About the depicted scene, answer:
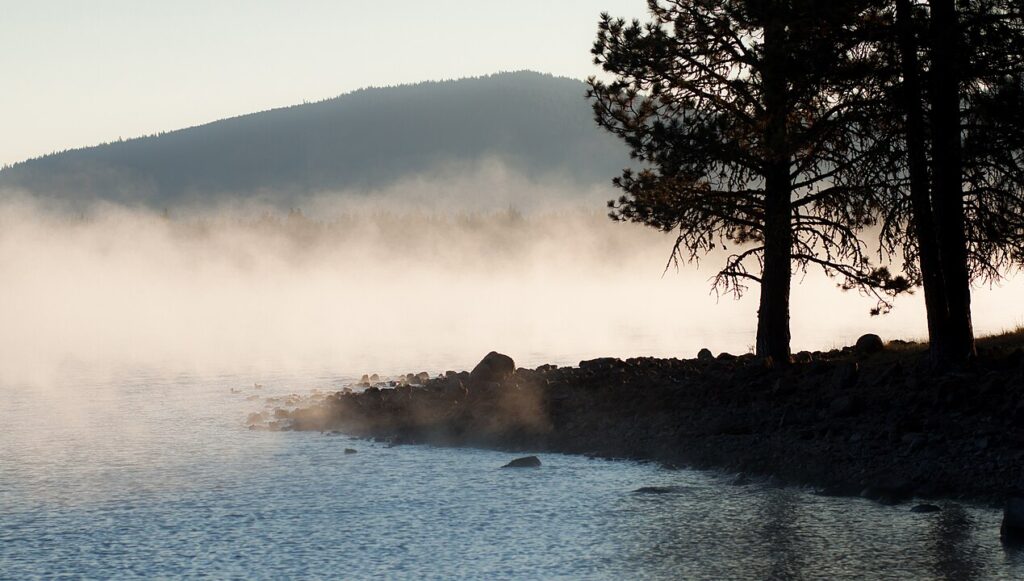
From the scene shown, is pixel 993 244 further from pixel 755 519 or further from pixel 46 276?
pixel 46 276

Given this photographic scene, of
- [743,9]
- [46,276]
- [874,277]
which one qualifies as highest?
[46,276]

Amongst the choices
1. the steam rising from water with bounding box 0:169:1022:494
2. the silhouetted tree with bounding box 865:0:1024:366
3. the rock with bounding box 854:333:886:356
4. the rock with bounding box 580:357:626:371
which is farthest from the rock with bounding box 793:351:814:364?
the steam rising from water with bounding box 0:169:1022:494

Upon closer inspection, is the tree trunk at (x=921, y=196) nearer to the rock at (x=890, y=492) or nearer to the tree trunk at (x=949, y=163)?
the tree trunk at (x=949, y=163)

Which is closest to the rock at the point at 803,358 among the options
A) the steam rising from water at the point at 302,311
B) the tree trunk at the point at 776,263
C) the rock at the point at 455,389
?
the tree trunk at the point at 776,263

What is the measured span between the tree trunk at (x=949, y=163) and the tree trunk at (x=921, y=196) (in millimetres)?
175

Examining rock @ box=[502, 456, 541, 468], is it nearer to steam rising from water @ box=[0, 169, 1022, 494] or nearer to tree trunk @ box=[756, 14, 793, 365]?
steam rising from water @ box=[0, 169, 1022, 494]

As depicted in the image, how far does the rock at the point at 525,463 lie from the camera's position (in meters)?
20.4

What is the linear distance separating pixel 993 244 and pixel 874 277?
2.75 metres

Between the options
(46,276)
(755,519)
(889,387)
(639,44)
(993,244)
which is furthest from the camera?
(46,276)

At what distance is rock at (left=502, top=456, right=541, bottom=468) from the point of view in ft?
66.8

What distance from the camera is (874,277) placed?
2484 cm

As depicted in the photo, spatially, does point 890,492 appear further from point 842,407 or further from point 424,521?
point 424,521

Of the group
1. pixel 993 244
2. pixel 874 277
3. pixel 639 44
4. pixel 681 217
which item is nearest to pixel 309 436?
pixel 681 217

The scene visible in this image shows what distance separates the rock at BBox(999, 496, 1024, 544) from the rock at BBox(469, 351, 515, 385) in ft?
45.7
